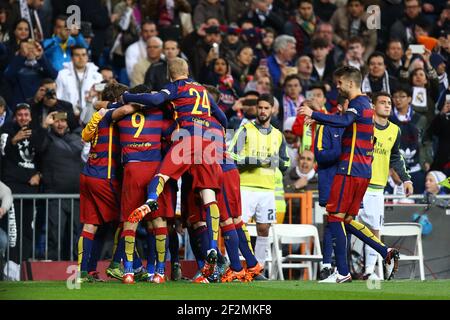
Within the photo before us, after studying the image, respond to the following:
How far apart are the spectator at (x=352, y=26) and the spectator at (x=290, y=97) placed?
2.73 m

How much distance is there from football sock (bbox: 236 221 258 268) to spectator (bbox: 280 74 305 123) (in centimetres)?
557

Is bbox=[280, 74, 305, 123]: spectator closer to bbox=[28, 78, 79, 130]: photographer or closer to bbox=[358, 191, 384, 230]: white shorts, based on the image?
bbox=[28, 78, 79, 130]: photographer

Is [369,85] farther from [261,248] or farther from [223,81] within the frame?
[261,248]

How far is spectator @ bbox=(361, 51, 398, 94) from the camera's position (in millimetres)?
20969

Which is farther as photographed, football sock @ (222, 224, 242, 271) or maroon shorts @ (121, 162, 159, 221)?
football sock @ (222, 224, 242, 271)

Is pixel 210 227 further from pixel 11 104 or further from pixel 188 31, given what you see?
pixel 188 31

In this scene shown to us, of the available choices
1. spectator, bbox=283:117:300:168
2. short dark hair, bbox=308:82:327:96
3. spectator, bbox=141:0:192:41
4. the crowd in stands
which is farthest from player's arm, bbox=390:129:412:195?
spectator, bbox=141:0:192:41

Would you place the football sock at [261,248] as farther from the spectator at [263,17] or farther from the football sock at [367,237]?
the spectator at [263,17]

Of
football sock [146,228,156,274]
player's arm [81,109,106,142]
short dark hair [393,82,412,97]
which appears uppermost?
short dark hair [393,82,412,97]

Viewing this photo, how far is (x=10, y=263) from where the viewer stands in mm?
16953

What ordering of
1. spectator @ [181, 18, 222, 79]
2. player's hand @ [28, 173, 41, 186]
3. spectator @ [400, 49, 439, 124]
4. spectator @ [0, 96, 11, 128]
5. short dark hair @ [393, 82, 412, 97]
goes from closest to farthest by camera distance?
player's hand @ [28, 173, 41, 186]
spectator @ [0, 96, 11, 128]
short dark hair @ [393, 82, 412, 97]
spectator @ [400, 49, 439, 124]
spectator @ [181, 18, 222, 79]

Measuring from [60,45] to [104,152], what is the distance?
261 inches

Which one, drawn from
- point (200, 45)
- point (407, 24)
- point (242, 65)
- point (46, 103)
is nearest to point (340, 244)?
point (46, 103)
